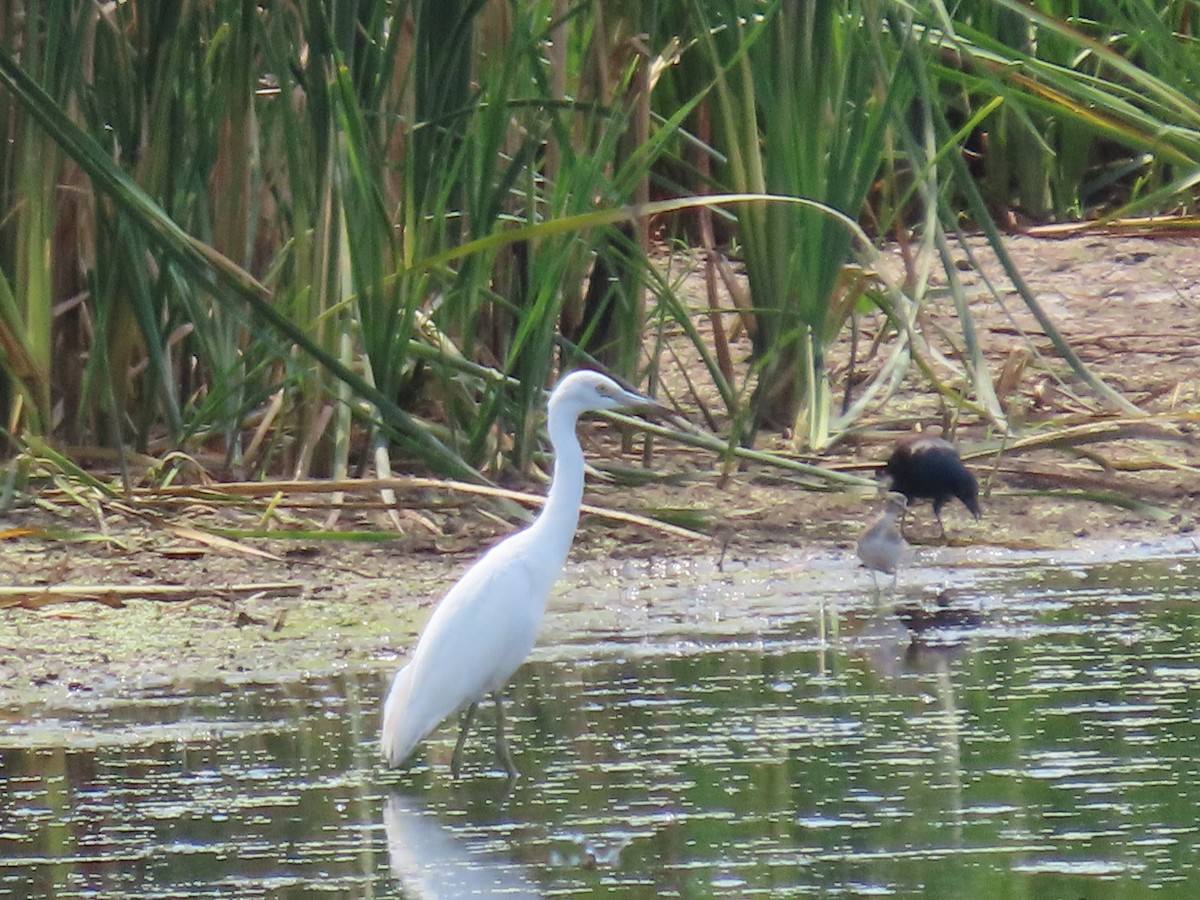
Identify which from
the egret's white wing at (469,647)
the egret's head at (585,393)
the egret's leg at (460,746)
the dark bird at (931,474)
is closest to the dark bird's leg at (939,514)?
the dark bird at (931,474)

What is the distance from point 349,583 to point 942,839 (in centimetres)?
281

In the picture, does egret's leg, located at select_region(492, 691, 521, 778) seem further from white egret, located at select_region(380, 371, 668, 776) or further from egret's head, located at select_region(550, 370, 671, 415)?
egret's head, located at select_region(550, 370, 671, 415)

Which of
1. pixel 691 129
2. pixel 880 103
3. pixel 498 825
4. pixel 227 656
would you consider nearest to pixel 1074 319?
pixel 691 129

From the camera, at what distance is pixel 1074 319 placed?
31.5 feet

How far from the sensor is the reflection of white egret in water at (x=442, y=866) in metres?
3.91

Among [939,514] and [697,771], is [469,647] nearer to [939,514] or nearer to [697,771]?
[697,771]

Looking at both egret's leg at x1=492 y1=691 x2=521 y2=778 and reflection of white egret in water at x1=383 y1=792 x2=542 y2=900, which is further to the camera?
egret's leg at x1=492 y1=691 x2=521 y2=778

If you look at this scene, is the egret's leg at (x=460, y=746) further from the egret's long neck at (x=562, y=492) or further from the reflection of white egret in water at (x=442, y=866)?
the reflection of white egret in water at (x=442, y=866)

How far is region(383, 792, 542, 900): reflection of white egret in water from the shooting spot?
3.91m

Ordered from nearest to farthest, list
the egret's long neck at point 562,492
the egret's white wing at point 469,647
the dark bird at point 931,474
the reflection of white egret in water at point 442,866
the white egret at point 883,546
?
the reflection of white egret in water at point 442,866 → the egret's white wing at point 469,647 → the egret's long neck at point 562,492 → the white egret at point 883,546 → the dark bird at point 931,474

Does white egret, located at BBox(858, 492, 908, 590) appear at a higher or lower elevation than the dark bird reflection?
higher

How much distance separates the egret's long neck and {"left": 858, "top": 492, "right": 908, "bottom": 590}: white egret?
4.11 feet

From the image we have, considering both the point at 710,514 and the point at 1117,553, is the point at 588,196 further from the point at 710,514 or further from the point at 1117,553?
the point at 1117,553

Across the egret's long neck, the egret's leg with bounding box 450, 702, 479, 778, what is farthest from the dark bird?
the egret's leg with bounding box 450, 702, 479, 778
